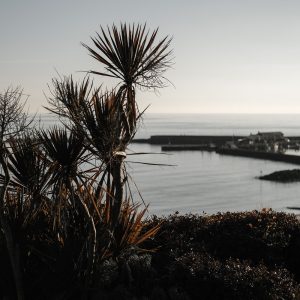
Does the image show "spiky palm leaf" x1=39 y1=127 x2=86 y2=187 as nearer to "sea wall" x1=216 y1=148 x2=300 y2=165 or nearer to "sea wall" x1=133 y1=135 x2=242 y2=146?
"sea wall" x1=216 y1=148 x2=300 y2=165

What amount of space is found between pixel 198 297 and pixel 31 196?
101 inches

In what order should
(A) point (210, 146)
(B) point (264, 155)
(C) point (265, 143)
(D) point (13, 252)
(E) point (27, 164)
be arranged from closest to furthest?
(D) point (13, 252), (E) point (27, 164), (B) point (264, 155), (C) point (265, 143), (A) point (210, 146)

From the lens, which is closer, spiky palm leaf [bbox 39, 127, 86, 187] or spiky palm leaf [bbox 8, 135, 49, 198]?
spiky palm leaf [bbox 39, 127, 86, 187]

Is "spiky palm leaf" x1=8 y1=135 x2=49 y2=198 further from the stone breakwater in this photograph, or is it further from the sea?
the stone breakwater

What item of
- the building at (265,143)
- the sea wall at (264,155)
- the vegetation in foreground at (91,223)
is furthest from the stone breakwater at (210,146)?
the vegetation in foreground at (91,223)

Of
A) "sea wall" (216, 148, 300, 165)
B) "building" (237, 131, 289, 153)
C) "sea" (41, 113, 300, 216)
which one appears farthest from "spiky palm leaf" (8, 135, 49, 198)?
"building" (237, 131, 289, 153)

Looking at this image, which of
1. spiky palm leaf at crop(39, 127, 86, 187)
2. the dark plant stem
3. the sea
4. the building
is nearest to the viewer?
the dark plant stem

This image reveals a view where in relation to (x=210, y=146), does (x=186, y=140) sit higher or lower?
higher

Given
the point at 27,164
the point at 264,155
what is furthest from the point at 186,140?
the point at 27,164

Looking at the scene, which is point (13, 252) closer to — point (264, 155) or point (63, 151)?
point (63, 151)

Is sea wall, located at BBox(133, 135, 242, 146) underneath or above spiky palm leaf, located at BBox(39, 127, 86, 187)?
underneath

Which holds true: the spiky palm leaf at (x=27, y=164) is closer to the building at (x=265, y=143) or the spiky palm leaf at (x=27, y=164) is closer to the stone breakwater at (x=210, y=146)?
the stone breakwater at (x=210, y=146)

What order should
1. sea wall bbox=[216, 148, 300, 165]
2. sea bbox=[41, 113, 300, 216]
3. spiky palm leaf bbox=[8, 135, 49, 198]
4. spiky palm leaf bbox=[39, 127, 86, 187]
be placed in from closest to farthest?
spiky palm leaf bbox=[39, 127, 86, 187]
spiky palm leaf bbox=[8, 135, 49, 198]
sea bbox=[41, 113, 300, 216]
sea wall bbox=[216, 148, 300, 165]

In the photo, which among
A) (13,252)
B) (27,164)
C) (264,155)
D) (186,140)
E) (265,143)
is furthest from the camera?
(186,140)
